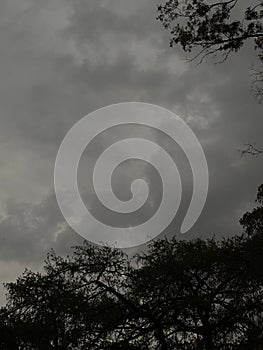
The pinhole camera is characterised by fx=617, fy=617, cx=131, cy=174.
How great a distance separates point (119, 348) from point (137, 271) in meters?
1.98

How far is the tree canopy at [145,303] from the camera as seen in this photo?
14812 mm

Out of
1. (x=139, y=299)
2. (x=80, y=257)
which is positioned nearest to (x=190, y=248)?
(x=139, y=299)

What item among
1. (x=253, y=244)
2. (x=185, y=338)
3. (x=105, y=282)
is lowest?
(x=185, y=338)

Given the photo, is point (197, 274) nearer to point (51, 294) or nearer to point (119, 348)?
point (119, 348)

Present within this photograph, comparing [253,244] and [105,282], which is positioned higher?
[105,282]

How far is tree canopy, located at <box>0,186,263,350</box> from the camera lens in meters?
14.8

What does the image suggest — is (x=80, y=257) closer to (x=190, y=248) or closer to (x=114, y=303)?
(x=114, y=303)

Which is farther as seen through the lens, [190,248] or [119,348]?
[190,248]

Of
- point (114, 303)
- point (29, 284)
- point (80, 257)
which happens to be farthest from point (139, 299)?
point (29, 284)

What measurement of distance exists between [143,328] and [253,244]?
3.40 m

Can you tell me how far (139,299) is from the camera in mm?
15523

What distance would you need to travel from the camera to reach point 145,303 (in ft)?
49.8

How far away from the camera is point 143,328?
49.3 ft

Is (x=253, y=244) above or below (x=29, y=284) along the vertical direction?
below
